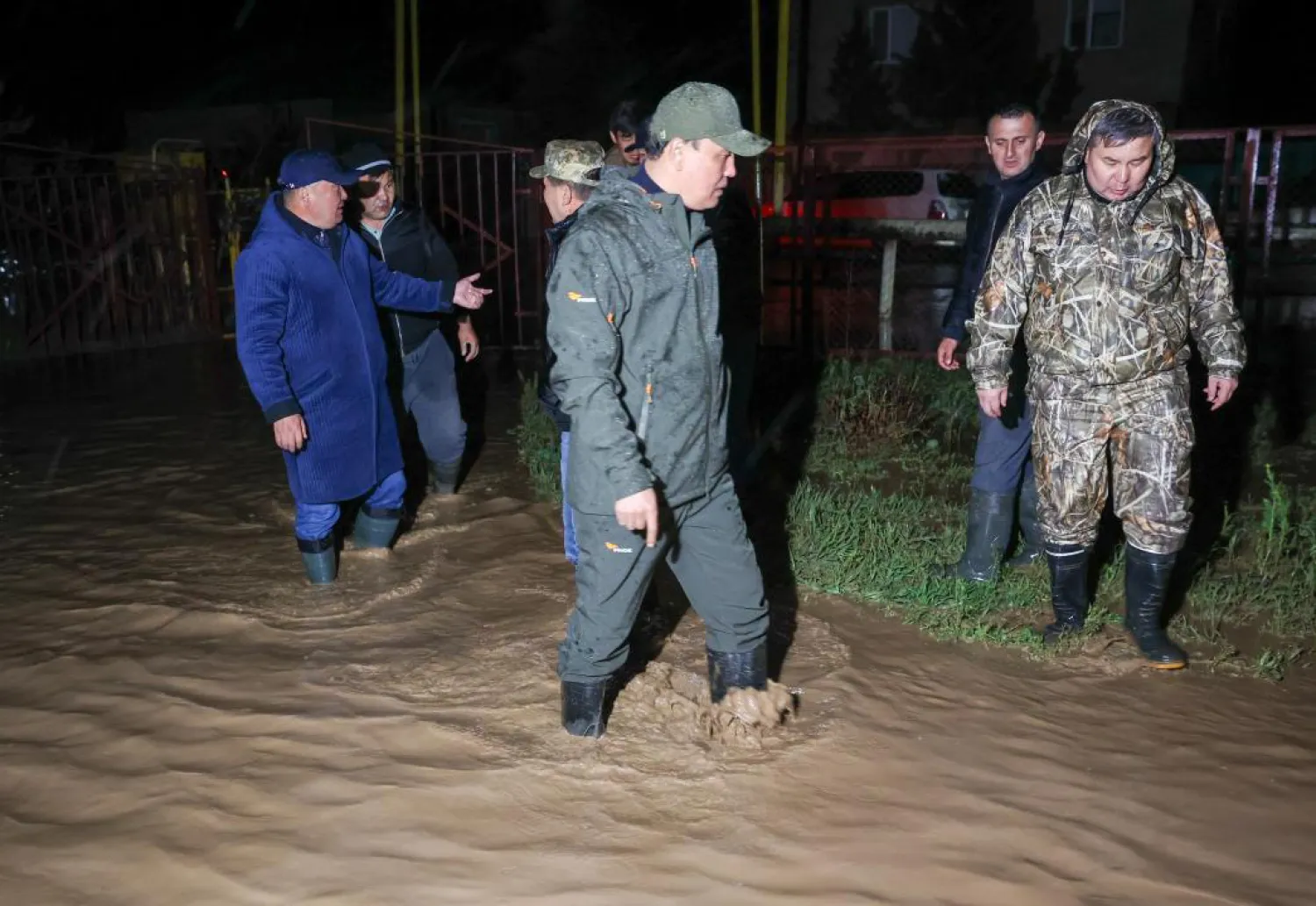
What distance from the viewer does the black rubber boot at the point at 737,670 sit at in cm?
368

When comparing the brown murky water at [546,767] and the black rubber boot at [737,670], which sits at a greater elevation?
the black rubber boot at [737,670]

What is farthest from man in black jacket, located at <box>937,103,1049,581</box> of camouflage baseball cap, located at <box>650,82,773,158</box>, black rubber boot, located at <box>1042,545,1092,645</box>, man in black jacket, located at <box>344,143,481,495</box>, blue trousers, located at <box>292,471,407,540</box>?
blue trousers, located at <box>292,471,407,540</box>

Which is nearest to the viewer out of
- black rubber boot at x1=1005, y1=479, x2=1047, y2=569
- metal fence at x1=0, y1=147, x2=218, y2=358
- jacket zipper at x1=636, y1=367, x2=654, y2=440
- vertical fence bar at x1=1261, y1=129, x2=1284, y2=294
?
jacket zipper at x1=636, y1=367, x2=654, y2=440

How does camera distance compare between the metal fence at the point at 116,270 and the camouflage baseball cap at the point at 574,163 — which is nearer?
the camouflage baseball cap at the point at 574,163

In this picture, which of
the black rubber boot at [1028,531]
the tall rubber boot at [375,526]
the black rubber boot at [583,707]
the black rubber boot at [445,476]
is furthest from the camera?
the black rubber boot at [445,476]

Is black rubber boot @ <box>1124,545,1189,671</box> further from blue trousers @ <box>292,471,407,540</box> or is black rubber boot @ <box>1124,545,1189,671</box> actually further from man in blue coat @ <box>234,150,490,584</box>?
blue trousers @ <box>292,471,407,540</box>

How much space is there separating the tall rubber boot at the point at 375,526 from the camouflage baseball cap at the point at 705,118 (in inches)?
115

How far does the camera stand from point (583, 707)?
3.64m

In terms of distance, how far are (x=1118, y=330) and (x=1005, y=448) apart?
1048 mm

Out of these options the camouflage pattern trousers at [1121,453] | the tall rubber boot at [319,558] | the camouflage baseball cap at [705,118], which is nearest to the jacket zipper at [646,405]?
the camouflage baseball cap at [705,118]

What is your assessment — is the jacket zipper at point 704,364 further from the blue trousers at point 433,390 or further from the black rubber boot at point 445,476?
the black rubber boot at point 445,476

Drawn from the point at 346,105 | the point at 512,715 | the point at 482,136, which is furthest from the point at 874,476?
the point at 346,105

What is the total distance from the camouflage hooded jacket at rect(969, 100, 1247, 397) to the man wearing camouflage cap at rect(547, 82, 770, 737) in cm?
129

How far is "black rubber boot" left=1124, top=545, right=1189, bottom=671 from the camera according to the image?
13.4 feet
